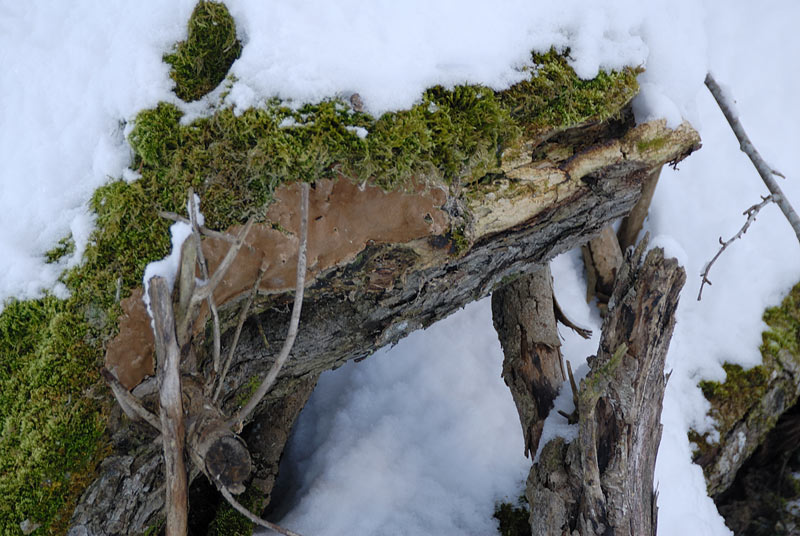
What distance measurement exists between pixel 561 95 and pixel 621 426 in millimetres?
1052

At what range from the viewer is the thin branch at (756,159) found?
6.70ft

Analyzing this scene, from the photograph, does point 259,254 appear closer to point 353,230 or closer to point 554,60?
point 353,230

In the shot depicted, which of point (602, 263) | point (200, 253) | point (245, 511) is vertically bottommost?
point (245, 511)

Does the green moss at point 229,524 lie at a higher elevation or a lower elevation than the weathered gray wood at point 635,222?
lower

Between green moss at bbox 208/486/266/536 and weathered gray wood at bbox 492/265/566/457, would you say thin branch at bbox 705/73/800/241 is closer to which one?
weathered gray wood at bbox 492/265/566/457

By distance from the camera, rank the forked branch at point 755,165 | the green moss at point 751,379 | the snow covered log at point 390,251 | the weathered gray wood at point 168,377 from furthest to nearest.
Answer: the green moss at point 751,379, the forked branch at point 755,165, the snow covered log at point 390,251, the weathered gray wood at point 168,377

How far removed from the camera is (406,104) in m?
1.30

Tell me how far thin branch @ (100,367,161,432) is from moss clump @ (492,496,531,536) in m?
1.61

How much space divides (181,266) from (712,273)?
9.31 ft

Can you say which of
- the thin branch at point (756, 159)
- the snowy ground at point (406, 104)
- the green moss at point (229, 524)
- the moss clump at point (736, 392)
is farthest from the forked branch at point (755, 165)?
the green moss at point (229, 524)

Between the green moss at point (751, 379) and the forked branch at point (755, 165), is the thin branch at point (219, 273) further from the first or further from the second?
the green moss at point (751, 379)

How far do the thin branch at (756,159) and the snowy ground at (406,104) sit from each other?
0.30m

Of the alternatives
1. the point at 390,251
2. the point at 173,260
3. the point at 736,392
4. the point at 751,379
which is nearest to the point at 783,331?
the point at 751,379

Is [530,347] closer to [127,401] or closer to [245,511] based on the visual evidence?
[245,511]
